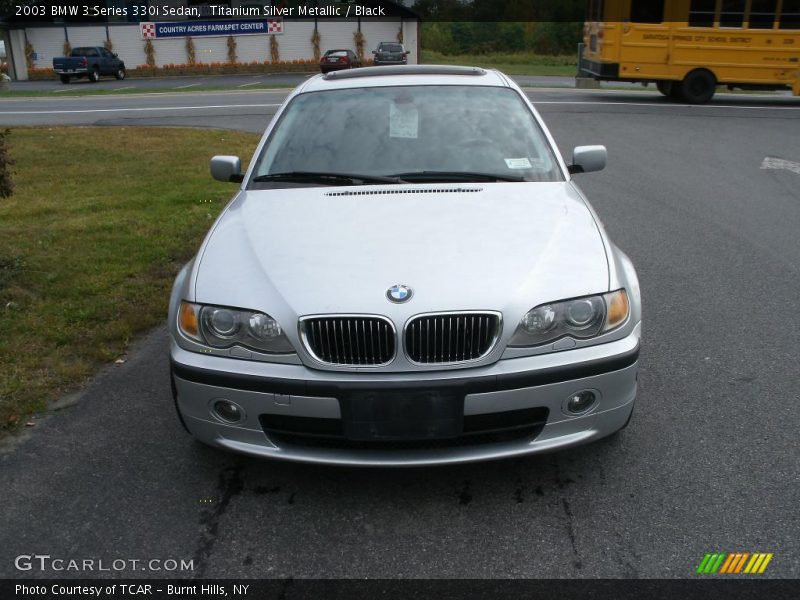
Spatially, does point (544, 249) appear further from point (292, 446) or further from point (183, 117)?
point (183, 117)

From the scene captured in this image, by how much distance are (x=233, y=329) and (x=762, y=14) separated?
18.4m

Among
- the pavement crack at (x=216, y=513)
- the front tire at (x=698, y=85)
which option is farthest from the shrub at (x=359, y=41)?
the pavement crack at (x=216, y=513)

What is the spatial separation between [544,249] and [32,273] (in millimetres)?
4399

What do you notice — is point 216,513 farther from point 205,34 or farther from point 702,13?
point 205,34

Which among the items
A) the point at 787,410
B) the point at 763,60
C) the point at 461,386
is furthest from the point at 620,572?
the point at 763,60

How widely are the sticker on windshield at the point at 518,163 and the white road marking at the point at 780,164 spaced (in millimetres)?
7819

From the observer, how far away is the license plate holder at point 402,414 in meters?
2.75

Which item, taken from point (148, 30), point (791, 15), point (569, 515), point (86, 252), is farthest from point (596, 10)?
point (148, 30)

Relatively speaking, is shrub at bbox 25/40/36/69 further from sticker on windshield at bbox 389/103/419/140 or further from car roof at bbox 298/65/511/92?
sticker on windshield at bbox 389/103/419/140

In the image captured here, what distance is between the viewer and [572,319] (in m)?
2.92

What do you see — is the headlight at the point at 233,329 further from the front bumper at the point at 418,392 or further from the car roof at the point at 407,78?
the car roof at the point at 407,78

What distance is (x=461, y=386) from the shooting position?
276 centimetres

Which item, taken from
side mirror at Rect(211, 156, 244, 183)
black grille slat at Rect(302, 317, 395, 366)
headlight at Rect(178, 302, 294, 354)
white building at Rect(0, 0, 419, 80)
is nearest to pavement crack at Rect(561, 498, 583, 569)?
black grille slat at Rect(302, 317, 395, 366)

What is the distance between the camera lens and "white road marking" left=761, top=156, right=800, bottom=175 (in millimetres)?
10539
